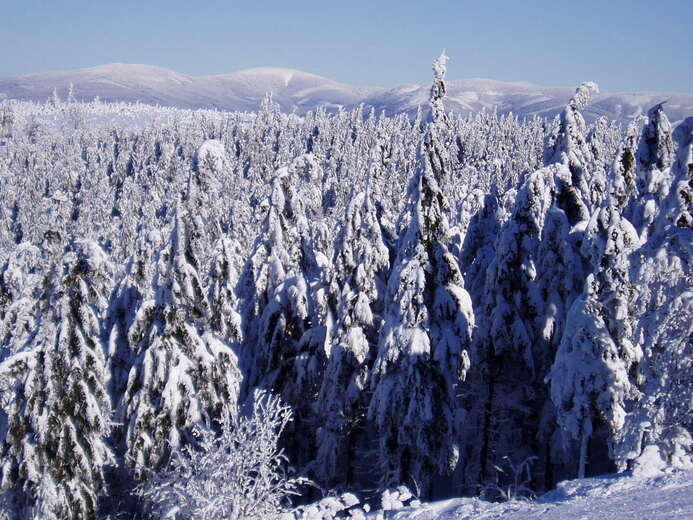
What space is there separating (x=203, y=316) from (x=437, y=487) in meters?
14.5

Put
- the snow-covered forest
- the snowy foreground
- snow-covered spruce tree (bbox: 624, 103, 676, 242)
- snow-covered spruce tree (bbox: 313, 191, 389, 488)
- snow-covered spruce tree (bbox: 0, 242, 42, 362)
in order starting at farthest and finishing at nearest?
snow-covered spruce tree (bbox: 0, 242, 42, 362), snow-covered spruce tree (bbox: 313, 191, 389, 488), snow-covered spruce tree (bbox: 624, 103, 676, 242), the snow-covered forest, the snowy foreground

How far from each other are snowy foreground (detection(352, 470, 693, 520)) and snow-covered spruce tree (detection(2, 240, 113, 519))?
877cm

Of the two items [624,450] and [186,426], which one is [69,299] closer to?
[186,426]

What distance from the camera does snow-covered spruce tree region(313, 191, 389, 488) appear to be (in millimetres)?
18375

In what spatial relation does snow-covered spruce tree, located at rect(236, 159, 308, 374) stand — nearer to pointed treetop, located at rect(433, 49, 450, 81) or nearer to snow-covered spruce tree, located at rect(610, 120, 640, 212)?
pointed treetop, located at rect(433, 49, 450, 81)

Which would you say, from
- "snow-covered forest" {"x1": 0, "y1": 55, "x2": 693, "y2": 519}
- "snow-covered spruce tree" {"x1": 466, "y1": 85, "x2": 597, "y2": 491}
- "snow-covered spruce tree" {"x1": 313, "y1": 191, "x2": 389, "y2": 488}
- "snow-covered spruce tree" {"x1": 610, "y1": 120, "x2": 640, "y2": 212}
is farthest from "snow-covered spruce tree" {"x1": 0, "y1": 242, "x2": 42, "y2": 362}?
"snow-covered spruce tree" {"x1": 610, "y1": 120, "x2": 640, "y2": 212}

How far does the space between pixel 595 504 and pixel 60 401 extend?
1267 centimetres

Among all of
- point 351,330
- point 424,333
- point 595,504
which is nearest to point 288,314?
point 351,330

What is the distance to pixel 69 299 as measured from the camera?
48.3 ft

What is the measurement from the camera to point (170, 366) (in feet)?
54.8

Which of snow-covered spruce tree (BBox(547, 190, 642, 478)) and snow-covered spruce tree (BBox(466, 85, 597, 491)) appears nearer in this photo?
snow-covered spruce tree (BBox(547, 190, 642, 478))

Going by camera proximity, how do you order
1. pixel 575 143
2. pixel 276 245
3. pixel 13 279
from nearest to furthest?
pixel 575 143, pixel 276 245, pixel 13 279

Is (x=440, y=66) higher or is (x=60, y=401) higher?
(x=440, y=66)

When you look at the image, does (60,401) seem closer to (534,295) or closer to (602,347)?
(602,347)
